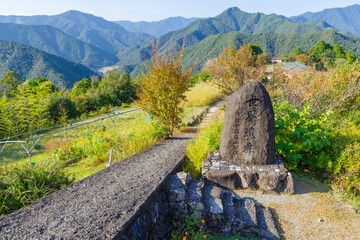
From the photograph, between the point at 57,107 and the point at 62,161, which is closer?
the point at 62,161

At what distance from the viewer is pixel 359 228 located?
347 centimetres

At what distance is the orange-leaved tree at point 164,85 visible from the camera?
6.80m

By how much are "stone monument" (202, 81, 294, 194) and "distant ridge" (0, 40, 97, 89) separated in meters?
69.7

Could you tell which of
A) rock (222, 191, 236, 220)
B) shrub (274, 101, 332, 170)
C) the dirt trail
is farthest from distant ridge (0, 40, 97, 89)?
rock (222, 191, 236, 220)

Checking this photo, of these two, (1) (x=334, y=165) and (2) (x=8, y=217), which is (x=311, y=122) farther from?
(2) (x=8, y=217)

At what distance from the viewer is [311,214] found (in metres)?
3.78

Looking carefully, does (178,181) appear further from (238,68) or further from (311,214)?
(238,68)

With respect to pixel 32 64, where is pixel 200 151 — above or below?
below

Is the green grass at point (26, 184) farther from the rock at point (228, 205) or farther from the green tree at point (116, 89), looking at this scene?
the green tree at point (116, 89)

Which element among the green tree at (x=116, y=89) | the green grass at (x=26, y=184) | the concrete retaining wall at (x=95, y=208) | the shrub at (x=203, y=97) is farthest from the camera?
the green tree at (x=116, y=89)

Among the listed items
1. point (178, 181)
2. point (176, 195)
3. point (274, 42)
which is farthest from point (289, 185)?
point (274, 42)

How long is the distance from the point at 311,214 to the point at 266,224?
3.28 ft

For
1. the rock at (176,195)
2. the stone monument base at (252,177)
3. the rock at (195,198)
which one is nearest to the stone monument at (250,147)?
the stone monument base at (252,177)

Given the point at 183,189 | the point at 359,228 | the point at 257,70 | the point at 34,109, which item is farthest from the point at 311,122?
the point at 34,109
